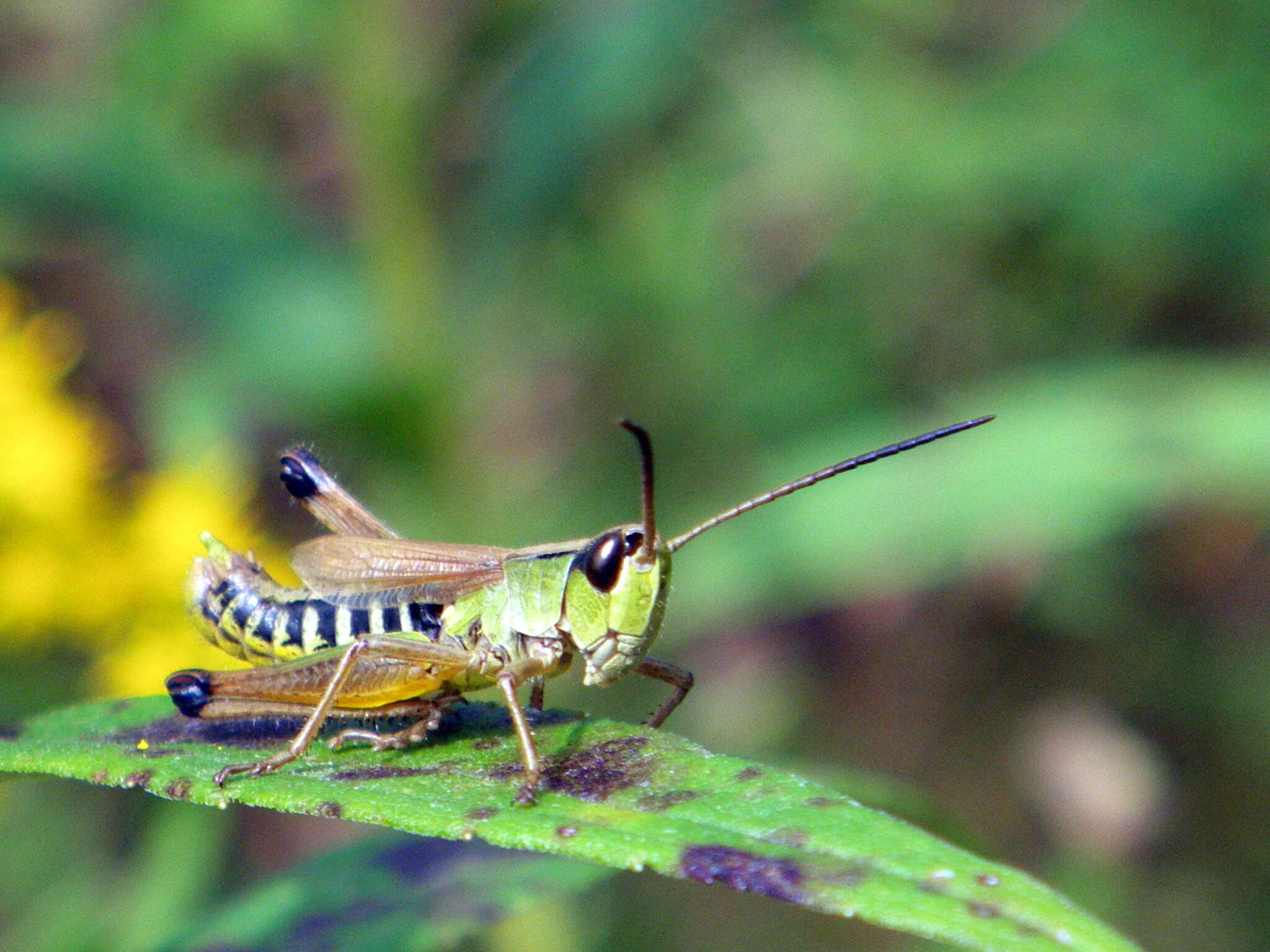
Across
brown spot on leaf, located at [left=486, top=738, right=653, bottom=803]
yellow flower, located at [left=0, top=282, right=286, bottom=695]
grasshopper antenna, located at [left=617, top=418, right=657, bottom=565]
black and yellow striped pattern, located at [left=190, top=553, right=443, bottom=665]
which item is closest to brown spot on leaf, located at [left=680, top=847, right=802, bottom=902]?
brown spot on leaf, located at [left=486, top=738, right=653, bottom=803]

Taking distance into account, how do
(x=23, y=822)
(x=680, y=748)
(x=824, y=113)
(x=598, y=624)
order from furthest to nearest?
(x=824, y=113)
(x=23, y=822)
(x=598, y=624)
(x=680, y=748)

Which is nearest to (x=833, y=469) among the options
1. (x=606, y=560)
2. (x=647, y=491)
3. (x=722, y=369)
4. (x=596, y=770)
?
(x=647, y=491)

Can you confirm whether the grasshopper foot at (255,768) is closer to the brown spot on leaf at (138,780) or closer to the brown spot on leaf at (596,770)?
the brown spot on leaf at (138,780)

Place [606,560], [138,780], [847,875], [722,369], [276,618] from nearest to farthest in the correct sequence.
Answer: [847,875] < [138,780] < [606,560] < [276,618] < [722,369]

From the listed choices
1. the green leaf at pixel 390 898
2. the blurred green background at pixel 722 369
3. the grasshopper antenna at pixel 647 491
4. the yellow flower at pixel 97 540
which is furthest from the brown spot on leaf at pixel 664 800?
the yellow flower at pixel 97 540

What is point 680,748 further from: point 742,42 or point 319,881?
point 742,42

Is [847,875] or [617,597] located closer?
[847,875]

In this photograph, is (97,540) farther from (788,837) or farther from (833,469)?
(788,837)

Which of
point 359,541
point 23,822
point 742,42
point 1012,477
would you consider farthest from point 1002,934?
point 742,42
